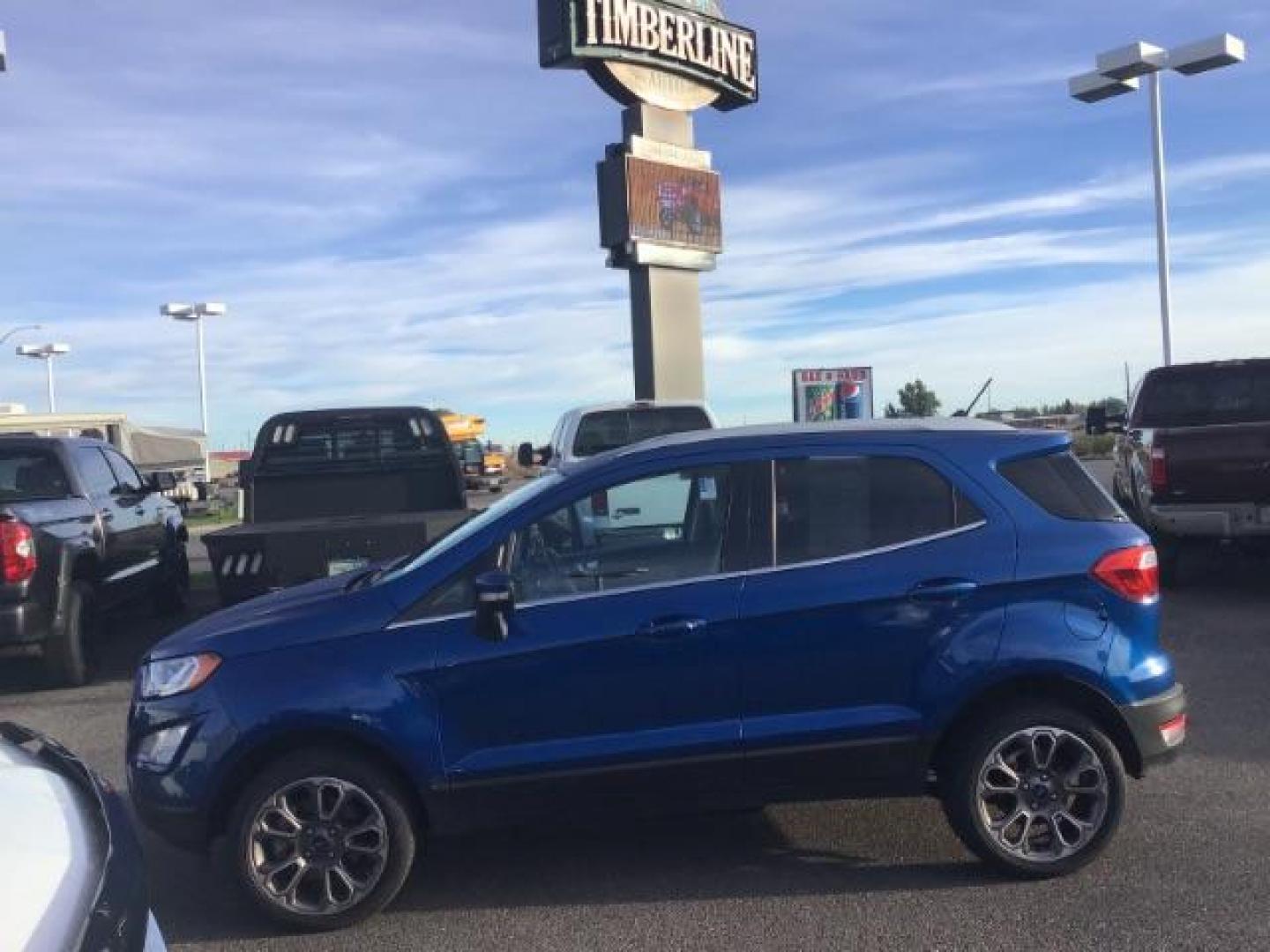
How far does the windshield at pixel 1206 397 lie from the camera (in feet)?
37.9

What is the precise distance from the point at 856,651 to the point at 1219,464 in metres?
6.77

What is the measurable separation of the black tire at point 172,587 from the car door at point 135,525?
29 cm

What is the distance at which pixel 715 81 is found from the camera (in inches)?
842

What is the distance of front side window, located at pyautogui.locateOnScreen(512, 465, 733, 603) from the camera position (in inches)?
183

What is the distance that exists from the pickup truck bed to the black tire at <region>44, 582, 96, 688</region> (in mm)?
1216

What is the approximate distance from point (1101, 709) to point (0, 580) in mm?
6899

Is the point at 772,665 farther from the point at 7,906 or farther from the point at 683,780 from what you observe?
the point at 7,906

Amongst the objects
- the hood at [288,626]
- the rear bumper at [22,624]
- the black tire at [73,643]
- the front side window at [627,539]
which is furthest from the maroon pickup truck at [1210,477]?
the rear bumper at [22,624]

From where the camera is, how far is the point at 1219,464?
10055mm

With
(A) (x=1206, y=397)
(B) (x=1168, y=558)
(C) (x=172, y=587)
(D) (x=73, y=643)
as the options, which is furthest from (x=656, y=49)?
(D) (x=73, y=643)

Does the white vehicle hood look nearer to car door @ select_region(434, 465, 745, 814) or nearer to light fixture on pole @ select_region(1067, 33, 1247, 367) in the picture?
car door @ select_region(434, 465, 745, 814)

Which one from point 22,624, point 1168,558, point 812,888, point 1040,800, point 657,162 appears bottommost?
point 812,888

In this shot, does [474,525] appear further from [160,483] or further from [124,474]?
[160,483]

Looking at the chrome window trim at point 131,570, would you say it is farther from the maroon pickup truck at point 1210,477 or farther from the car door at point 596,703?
the maroon pickup truck at point 1210,477
